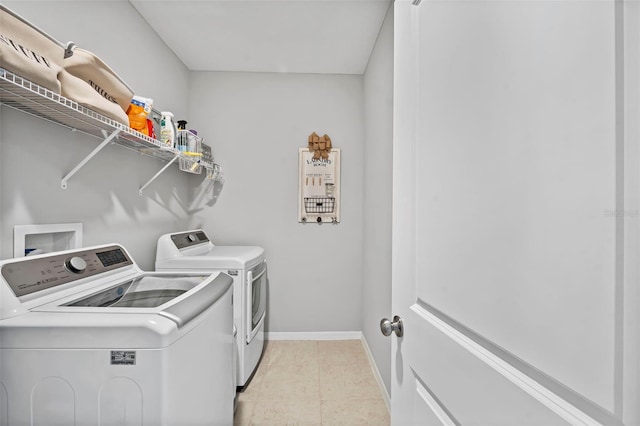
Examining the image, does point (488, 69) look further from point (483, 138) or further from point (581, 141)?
point (581, 141)

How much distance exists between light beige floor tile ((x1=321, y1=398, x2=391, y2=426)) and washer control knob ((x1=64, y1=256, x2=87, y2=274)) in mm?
1532

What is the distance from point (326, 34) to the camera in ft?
7.48

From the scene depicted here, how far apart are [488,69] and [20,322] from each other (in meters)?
1.30

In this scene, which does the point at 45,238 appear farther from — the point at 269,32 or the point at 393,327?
the point at 269,32

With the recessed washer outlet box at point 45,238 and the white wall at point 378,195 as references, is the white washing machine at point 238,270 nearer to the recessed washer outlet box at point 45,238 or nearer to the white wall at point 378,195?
the recessed washer outlet box at point 45,238

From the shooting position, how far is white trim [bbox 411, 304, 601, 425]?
39 cm

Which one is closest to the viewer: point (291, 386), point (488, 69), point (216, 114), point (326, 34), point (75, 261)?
point (488, 69)

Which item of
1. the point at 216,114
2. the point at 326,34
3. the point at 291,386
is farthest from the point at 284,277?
the point at 326,34

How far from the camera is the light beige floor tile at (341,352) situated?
8.20 feet

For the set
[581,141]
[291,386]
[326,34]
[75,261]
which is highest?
[326,34]

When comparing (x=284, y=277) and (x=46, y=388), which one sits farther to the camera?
(x=284, y=277)

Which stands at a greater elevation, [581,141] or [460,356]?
[581,141]

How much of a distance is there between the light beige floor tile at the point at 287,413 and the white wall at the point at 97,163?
4.09 ft

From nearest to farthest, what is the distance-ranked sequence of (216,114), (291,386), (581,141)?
(581,141) → (291,386) → (216,114)
